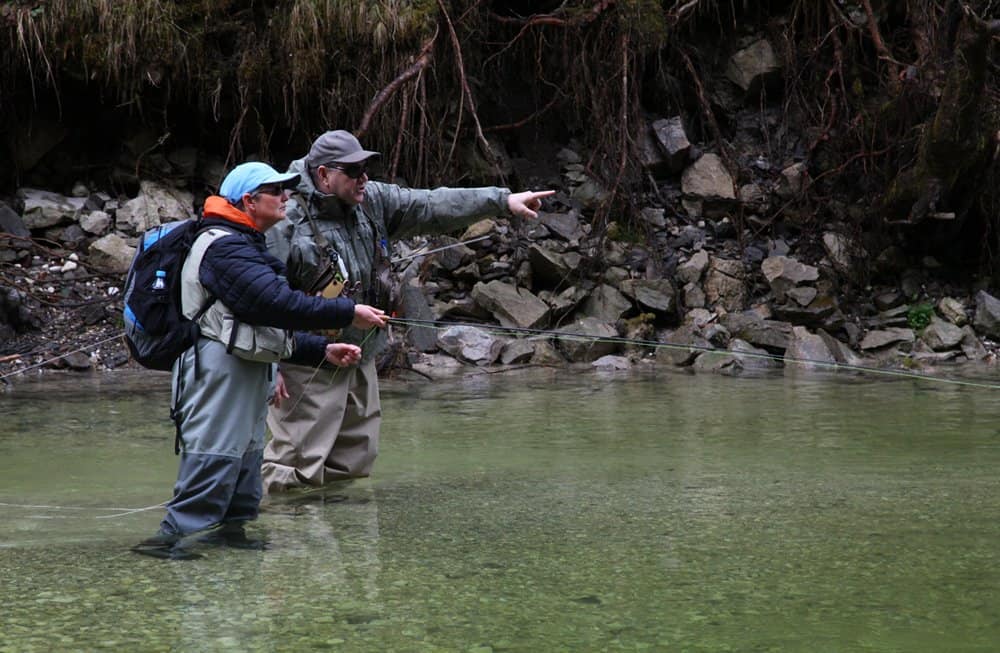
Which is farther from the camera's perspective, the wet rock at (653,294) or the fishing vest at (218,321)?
the wet rock at (653,294)

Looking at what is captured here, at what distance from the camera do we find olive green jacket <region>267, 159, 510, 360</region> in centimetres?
458

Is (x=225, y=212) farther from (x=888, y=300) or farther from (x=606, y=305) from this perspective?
(x=888, y=300)

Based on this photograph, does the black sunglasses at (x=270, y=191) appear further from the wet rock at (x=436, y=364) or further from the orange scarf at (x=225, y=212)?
the wet rock at (x=436, y=364)

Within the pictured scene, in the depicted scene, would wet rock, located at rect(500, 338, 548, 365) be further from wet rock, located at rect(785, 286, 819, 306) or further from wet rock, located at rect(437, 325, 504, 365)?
wet rock, located at rect(785, 286, 819, 306)

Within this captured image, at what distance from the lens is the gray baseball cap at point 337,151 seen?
180 inches

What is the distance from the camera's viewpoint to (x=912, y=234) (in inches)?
469

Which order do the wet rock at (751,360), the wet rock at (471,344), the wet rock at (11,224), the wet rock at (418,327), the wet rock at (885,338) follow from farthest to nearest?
the wet rock at (11,224) → the wet rock at (885,338) → the wet rock at (418,327) → the wet rock at (471,344) → the wet rock at (751,360)

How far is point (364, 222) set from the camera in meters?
4.84

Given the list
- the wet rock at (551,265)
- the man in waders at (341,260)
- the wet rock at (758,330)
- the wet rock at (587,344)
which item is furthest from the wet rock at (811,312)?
the man in waders at (341,260)

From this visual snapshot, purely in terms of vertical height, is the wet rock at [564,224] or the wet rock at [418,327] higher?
the wet rock at [564,224]

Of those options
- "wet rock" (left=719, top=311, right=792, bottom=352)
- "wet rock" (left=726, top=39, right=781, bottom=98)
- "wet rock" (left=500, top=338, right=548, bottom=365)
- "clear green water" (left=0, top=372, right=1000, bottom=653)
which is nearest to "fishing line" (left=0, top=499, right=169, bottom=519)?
"clear green water" (left=0, top=372, right=1000, bottom=653)

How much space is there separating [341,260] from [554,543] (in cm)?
145

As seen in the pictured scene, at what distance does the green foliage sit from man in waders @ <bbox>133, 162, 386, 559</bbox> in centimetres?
817

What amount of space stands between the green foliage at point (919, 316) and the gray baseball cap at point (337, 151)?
7.61 metres
